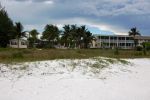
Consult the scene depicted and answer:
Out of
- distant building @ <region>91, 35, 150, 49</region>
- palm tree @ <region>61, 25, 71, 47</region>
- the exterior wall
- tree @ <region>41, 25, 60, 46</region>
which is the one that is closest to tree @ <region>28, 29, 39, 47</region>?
tree @ <region>41, 25, 60, 46</region>

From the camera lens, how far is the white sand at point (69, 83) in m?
11.3

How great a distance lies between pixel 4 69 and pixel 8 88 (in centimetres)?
288

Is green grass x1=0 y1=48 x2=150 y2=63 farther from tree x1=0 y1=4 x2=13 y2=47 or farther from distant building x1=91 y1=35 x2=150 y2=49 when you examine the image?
distant building x1=91 y1=35 x2=150 y2=49

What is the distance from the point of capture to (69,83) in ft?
42.3

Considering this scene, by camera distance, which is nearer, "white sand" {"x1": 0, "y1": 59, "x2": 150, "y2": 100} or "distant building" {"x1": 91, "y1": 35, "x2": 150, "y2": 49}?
"white sand" {"x1": 0, "y1": 59, "x2": 150, "y2": 100}

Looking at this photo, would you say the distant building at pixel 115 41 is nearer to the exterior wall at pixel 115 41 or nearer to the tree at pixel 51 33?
the exterior wall at pixel 115 41

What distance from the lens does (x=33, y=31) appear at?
89750 millimetres

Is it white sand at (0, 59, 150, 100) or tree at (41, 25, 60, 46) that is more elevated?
tree at (41, 25, 60, 46)

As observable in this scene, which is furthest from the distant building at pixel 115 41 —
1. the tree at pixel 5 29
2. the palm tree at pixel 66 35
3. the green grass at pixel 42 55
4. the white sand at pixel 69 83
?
the white sand at pixel 69 83

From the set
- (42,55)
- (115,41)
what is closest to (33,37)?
(115,41)

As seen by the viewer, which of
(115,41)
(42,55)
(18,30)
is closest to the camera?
(42,55)

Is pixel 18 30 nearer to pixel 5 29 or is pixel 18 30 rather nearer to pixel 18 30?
pixel 18 30

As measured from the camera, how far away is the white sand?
11289 millimetres

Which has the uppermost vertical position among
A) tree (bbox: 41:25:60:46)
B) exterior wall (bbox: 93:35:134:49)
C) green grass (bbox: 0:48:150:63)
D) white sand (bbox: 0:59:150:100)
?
tree (bbox: 41:25:60:46)
